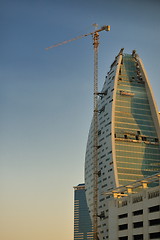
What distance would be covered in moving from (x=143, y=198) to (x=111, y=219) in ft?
72.0

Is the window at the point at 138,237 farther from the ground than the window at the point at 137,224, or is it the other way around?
the window at the point at 137,224

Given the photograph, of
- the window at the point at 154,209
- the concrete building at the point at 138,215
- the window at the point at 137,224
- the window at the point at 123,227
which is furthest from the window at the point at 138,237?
the window at the point at 154,209

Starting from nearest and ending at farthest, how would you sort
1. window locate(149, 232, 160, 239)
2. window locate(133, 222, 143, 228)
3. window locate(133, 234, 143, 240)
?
window locate(149, 232, 160, 239) → window locate(133, 234, 143, 240) → window locate(133, 222, 143, 228)

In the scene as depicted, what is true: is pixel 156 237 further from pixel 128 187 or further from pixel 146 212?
pixel 128 187

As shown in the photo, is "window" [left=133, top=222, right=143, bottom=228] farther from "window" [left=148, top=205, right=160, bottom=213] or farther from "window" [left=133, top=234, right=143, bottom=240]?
"window" [left=148, top=205, right=160, bottom=213]

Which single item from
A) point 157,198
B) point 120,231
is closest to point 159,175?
point 157,198

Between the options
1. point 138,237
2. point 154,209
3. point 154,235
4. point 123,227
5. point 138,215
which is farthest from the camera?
point 123,227

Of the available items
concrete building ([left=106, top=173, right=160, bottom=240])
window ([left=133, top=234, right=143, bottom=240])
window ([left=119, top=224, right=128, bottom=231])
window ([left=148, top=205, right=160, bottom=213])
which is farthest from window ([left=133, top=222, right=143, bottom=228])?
window ([left=148, top=205, right=160, bottom=213])

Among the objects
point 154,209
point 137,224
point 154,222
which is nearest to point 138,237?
point 137,224

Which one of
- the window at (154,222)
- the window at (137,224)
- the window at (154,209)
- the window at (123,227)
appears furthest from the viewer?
the window at (123,227)

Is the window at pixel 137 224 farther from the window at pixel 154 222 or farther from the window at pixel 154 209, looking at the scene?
the window at pixel 154 209

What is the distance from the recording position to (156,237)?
4594 inches

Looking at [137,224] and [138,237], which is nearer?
[138,237]

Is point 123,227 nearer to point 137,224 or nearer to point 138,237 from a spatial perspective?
point 137,224
